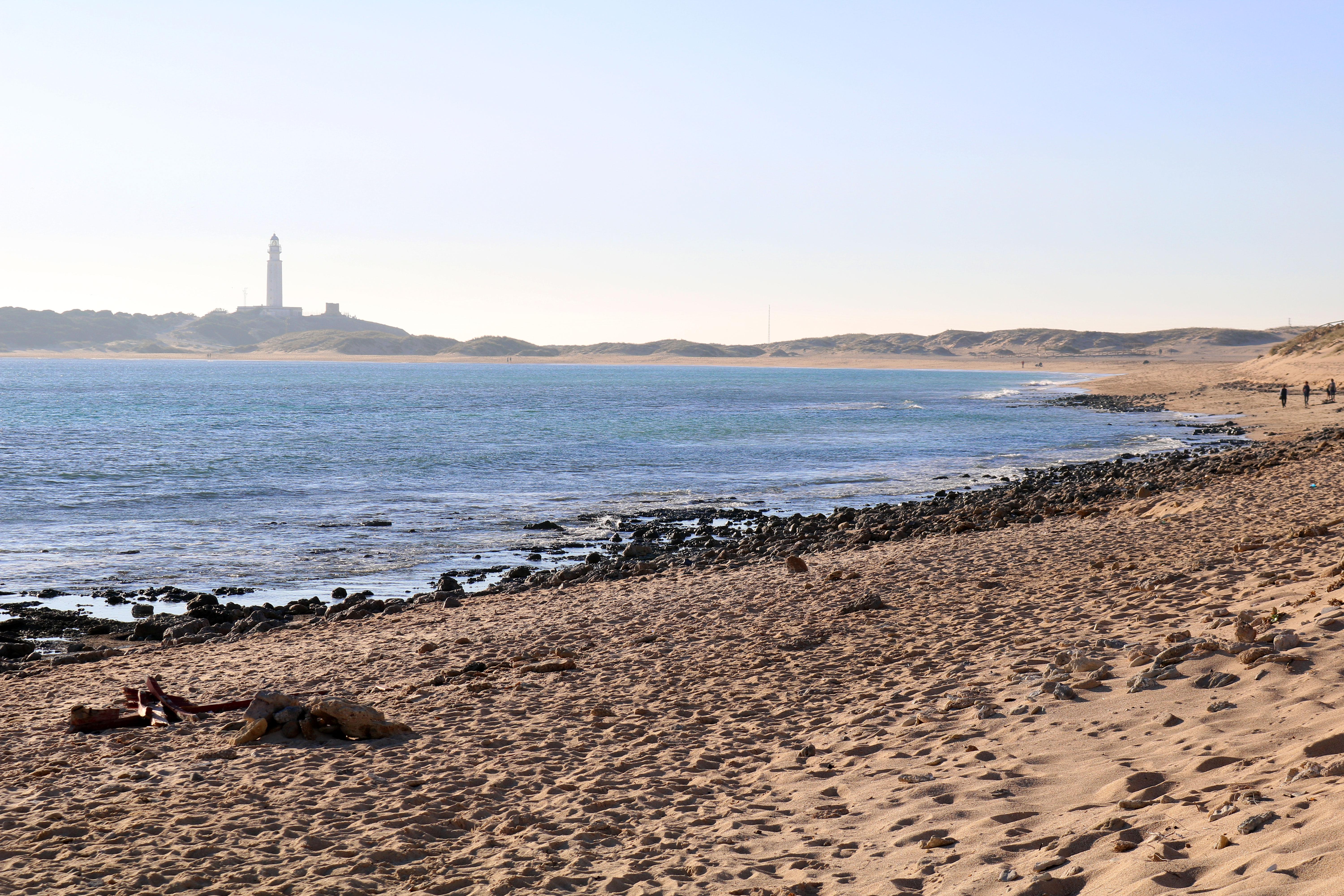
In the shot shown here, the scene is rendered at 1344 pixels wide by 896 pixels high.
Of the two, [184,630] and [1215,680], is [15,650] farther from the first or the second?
[1215,680]

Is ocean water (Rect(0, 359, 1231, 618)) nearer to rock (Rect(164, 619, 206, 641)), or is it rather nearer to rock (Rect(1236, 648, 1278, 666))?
rock (Rect(164, 619, 206, 641))

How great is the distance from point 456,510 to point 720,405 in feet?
163

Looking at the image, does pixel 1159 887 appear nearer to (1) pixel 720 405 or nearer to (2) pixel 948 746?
(2) pixel 948 746

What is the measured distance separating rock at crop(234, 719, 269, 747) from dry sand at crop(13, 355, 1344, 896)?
18 centimetres

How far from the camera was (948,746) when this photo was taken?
639cm

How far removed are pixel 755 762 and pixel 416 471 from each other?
1074 inches

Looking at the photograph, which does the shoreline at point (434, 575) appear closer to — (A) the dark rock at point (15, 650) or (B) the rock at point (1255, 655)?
(A) the dark rock at point (15, 650)

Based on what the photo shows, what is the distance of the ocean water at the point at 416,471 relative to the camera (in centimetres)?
1836

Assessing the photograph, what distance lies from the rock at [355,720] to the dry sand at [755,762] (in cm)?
13

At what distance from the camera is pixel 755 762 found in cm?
665

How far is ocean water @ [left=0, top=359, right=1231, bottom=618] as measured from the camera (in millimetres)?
18359

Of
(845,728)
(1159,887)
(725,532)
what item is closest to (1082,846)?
(1159,887)

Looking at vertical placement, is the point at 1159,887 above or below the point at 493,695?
above

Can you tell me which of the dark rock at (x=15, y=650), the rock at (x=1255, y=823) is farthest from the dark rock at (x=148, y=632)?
the rock at (x=1255, y=823)
